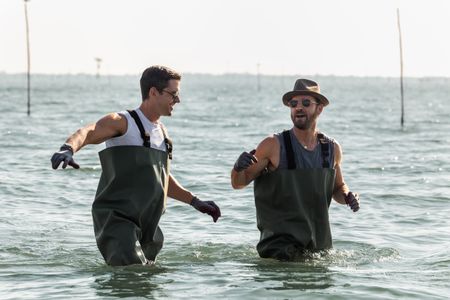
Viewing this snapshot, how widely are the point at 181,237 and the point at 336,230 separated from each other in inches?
88.7

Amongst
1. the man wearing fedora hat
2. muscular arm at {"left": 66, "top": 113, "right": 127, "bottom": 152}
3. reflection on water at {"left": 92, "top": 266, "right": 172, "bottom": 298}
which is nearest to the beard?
the man wearing fedora hat

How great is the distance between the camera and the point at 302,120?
30.8ft

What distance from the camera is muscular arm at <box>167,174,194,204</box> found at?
31.2 ft

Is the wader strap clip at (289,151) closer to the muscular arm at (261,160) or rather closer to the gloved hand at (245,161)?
the muscular arm at (261,160)

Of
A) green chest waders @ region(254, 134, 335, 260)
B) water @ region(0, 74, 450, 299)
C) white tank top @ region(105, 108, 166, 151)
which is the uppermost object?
white tank top @ region(105, 108, 166, 151)

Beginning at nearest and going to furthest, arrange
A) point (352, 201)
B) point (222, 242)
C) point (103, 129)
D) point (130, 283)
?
point (103, 129) < point (130, 283) < point (352, 201) < point (222, 242)

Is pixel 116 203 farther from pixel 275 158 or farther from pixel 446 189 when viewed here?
pixel 446 189

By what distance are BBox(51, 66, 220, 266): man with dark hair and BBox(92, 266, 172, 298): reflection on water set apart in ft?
0.88

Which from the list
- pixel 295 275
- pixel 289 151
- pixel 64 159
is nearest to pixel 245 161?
pixel 289 151

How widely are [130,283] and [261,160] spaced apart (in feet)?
5.03

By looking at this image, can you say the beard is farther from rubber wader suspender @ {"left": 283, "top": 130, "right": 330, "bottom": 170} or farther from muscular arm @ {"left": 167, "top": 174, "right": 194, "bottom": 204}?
muscular arm @ {"left": 167, "top": 174, "right": 194, "bottom": 204}

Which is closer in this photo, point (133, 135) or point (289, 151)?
point (133, 135)

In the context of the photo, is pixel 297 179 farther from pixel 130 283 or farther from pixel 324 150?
pixel 130 283

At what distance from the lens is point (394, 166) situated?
88.0 feet
